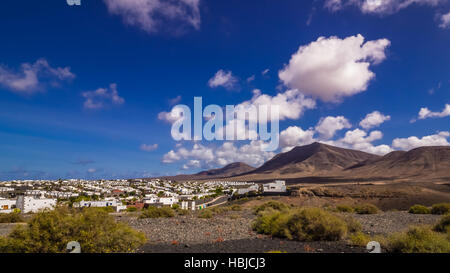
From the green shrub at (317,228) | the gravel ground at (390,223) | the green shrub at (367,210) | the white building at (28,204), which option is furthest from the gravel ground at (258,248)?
the white building at (28,204)

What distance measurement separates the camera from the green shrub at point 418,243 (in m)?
8.76

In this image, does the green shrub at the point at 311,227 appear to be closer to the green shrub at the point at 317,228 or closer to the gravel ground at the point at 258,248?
the green shrub at the point at 317,228

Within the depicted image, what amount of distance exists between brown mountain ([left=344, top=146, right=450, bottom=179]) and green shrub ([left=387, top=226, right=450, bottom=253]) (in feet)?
309

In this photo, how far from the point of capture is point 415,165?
104938mm

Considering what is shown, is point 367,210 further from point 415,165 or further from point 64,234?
point 415,165

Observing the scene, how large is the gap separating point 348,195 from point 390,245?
39.5m

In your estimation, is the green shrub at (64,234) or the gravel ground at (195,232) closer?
the green shrub at (64,234)

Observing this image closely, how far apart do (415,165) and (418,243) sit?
387 feet

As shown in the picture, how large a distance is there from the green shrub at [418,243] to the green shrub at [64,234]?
32.1 feet

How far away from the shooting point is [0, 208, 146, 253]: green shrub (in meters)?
8.28

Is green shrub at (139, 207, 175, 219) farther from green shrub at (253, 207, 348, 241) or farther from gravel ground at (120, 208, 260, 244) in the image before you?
green shrub at (253, 207, 348, 241)
